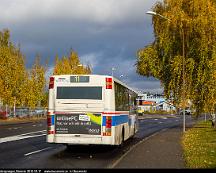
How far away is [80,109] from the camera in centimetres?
1744

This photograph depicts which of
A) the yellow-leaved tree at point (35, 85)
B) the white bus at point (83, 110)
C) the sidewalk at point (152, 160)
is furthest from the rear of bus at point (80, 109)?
the yellow-leaved tree at point (35, 85)

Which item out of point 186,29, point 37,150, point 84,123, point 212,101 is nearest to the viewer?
point 84,123

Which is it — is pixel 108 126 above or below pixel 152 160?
above

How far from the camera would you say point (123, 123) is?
20.1 meters

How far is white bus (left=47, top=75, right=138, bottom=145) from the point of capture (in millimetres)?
17047

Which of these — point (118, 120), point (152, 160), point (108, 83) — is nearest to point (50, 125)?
point (108, 83)

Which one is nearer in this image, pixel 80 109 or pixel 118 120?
pixel 80 109

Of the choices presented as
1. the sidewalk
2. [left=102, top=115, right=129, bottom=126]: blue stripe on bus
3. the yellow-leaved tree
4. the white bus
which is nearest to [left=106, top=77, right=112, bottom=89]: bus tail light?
the white bus

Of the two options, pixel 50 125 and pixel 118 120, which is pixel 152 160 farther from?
pixel 50 125

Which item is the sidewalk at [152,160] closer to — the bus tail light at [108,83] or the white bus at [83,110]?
the white bus at [83,110]

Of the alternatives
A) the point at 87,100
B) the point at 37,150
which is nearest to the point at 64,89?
the point at 87,100

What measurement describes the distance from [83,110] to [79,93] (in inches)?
27.6

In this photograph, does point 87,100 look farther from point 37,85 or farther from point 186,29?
point 37,85

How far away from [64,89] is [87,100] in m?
1.03
